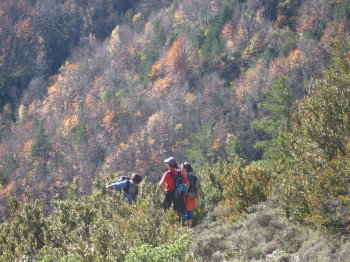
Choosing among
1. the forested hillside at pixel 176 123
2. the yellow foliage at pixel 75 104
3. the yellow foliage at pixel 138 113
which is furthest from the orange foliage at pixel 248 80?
the yellow foliage at pixel 75 104

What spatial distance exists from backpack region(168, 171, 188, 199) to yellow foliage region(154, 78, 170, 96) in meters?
63.8

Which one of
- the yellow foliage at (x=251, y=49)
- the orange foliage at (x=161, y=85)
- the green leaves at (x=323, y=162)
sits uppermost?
the green leaves at (x=323, y=162)

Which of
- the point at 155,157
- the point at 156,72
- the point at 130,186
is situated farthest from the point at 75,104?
the point at 130,186

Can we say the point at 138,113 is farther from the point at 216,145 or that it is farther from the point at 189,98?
the point at 216,145

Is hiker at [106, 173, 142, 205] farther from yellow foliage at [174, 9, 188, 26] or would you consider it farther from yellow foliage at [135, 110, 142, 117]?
yellow foliage at [174, 9, 188, 26]

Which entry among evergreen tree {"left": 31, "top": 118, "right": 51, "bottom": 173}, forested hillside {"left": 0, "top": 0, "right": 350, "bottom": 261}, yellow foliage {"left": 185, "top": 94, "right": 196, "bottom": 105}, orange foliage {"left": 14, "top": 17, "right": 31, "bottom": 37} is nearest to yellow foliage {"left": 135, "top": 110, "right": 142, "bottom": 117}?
forested hillside {"left": 0, "top": 0, "right": 350, "bottom": 261}

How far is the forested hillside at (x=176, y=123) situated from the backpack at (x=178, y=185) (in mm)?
850

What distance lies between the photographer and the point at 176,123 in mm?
58688

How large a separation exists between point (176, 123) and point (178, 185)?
168ft

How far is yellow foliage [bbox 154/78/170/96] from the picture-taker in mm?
71488

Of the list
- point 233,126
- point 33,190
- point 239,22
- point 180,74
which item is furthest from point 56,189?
point 239,22

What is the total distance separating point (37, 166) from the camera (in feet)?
186

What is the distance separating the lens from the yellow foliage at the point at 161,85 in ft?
235

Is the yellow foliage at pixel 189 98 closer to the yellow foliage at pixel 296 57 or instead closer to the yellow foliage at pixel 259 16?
the yellow foliage at pixel 296 57
